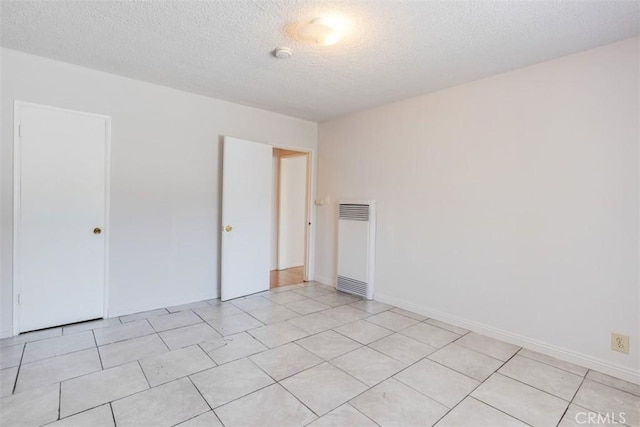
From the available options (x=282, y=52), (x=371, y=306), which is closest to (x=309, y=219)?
(x=371, y=306)

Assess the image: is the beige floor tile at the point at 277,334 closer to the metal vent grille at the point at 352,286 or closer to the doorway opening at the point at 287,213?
the metal vent grille at the point at 352,286

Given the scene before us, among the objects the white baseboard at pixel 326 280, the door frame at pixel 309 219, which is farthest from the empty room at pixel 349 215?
the door frame at pixel 309 219

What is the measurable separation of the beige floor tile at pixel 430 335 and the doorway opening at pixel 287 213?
248 centimetres

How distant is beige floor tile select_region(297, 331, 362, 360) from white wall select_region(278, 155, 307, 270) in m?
2.71

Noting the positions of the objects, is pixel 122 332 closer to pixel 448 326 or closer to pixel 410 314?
pixel 410 314

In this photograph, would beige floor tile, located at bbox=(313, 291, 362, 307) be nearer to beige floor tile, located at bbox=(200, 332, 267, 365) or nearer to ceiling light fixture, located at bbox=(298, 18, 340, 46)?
beige floor tile, located at bbox=(200, 332, 267, 365)

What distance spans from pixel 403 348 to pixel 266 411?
1290 millimetres

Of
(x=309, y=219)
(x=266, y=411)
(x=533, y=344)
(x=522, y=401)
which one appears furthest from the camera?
(x=309, y=219)

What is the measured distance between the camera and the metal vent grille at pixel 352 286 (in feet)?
13.1

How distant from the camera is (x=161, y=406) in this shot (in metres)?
1.82

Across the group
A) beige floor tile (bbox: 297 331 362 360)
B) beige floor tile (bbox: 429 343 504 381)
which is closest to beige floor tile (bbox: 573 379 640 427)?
beige floor tile (bbox: 429 343 504 381)

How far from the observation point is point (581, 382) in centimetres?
217

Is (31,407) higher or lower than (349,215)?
lower

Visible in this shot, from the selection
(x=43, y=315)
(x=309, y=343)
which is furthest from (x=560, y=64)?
(x=43, y=315)
